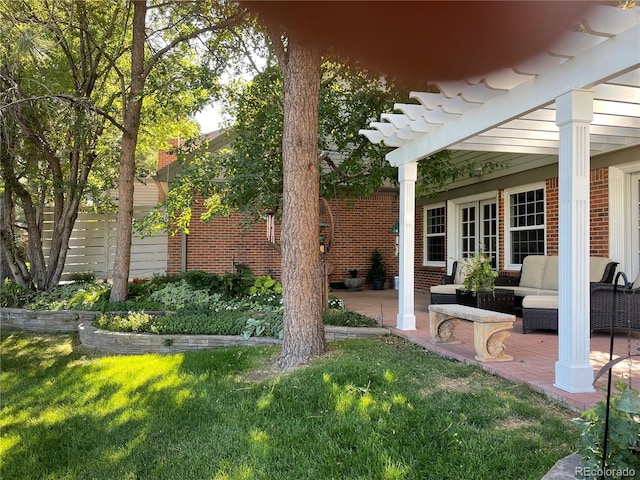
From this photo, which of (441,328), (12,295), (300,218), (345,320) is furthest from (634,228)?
(12,295)

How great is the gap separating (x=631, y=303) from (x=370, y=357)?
3130 mm

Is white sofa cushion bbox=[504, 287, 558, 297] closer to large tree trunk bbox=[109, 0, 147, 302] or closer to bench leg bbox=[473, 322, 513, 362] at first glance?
bench leg bbox=[473, 322, 513, 362]

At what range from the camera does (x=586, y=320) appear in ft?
11.5

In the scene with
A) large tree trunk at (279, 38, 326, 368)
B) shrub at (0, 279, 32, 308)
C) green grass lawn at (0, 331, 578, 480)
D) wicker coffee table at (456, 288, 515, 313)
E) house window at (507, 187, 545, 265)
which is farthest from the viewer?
shrub at (0, 279, 32, 308)

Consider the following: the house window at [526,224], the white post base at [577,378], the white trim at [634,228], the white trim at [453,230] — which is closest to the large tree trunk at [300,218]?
the white post base at [577,378]

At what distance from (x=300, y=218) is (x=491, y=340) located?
218cm

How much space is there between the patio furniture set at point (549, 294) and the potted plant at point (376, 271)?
396 cm

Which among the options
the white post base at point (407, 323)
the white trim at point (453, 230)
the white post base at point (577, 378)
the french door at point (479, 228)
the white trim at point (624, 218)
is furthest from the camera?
the white trim at point (453, 230)

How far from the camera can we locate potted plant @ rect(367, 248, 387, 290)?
12.4 meters

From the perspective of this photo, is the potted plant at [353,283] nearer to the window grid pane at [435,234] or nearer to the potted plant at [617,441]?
Result: the window grid pane at [435,234]

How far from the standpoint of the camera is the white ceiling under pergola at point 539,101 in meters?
3.15

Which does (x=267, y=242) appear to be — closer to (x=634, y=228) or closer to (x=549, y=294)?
(x=549, y=294)

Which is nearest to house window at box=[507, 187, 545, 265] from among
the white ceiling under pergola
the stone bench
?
the white ceiling under pergola

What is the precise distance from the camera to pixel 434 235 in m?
11.1
